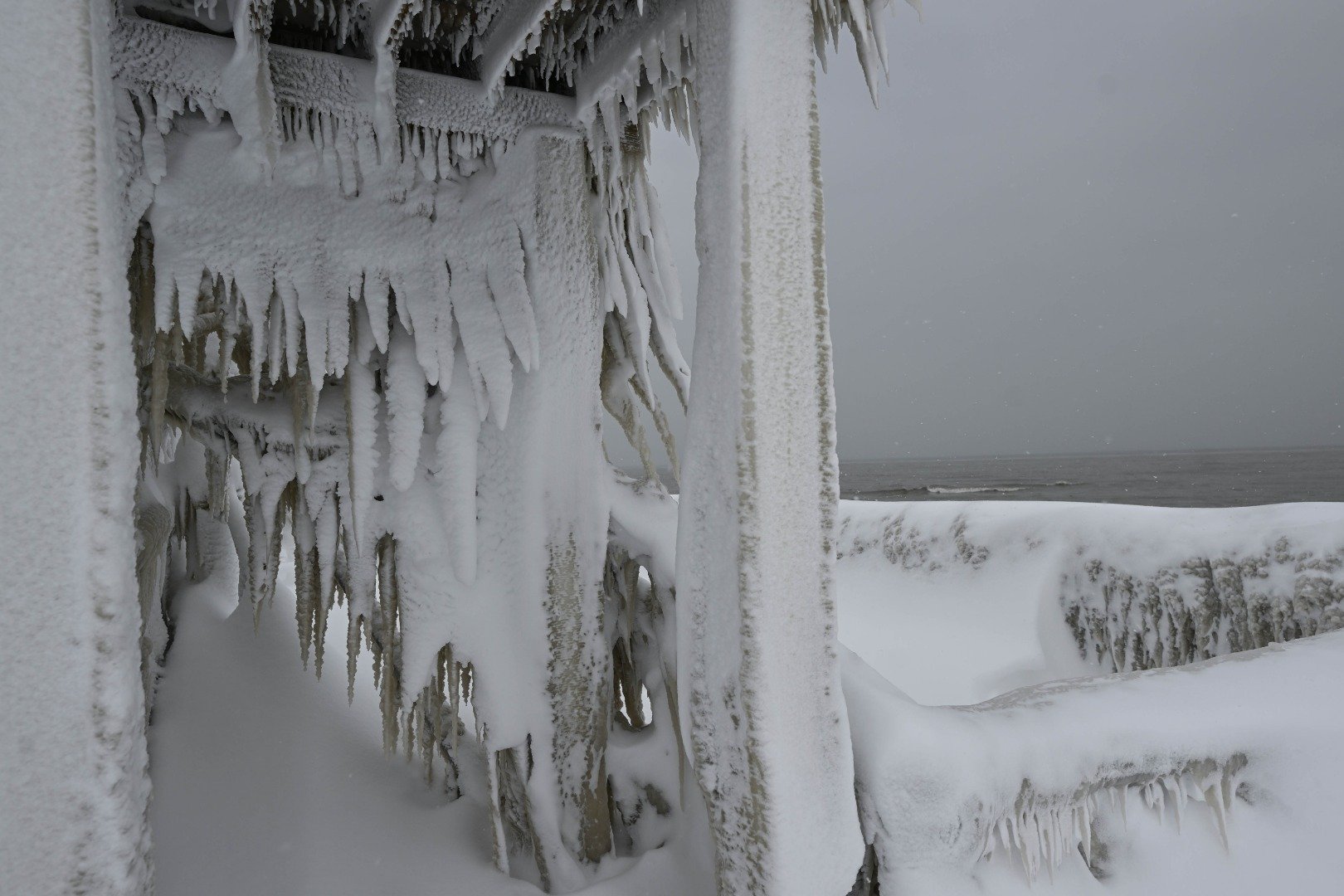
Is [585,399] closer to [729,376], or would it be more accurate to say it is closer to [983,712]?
[729,376]

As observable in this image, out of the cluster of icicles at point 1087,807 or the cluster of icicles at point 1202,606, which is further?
the cluster of icicles at point 1202,606

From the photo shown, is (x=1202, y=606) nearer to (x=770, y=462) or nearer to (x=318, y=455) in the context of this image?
(x=770, y=462)

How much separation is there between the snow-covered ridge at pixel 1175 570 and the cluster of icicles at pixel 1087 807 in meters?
2.61

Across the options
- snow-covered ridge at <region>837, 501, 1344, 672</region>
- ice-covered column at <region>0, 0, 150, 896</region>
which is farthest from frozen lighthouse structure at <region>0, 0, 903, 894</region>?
snow-covered ridge at <region>837, 501, 1344, 672</region>

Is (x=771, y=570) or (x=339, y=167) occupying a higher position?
(x=339, y=167)

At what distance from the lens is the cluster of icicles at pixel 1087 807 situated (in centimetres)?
202

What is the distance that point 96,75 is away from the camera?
1461 millimetres

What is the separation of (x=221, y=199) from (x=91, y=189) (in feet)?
2.57

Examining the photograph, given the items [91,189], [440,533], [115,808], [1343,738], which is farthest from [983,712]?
[91,189]

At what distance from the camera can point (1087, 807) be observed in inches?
83.3

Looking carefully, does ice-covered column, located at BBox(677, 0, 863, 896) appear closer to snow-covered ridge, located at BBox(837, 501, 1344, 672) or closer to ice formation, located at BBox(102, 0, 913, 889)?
ice formation, located at BBox(102, 0, 913, 889)

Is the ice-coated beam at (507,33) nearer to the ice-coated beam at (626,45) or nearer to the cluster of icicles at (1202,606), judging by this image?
the ice-coated beam at (626,45)

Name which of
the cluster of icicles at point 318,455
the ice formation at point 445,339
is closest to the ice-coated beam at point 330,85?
the ice formation at point 445,339

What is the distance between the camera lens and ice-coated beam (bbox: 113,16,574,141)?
6.62 feet
